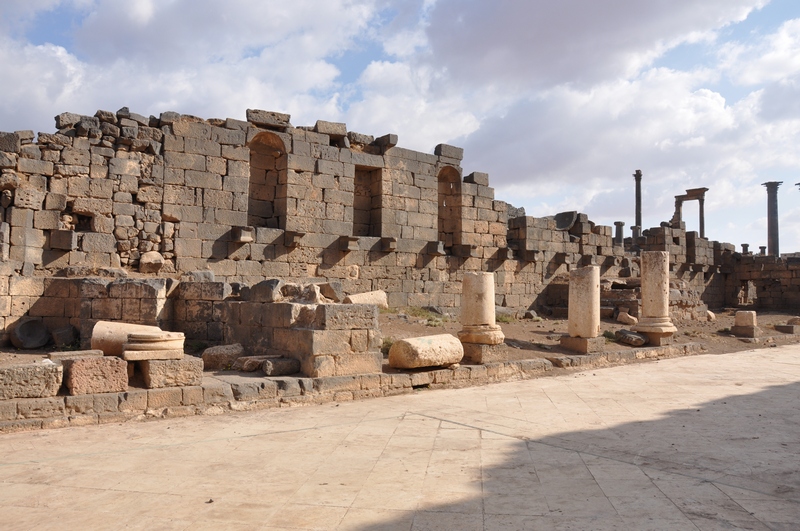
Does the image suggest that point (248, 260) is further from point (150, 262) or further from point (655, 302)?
point (655, 302)

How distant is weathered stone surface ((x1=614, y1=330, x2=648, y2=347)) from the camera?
14.1 metres

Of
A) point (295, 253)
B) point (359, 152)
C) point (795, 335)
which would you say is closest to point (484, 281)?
point (295, 253)

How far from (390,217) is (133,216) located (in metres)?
6.41

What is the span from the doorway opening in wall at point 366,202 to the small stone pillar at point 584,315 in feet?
18.8

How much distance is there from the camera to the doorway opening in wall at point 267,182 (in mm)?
15180

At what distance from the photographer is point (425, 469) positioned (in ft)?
16.7

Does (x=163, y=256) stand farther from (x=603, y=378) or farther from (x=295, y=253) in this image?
(x=603, y=378)

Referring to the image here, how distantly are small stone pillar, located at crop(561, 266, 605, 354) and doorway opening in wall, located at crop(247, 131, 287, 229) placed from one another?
22.6 ft

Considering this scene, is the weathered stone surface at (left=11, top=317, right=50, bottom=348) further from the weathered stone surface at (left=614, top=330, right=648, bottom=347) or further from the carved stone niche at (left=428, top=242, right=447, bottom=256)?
the weathered stone surface at (left=614, top=330, right=648, bottom=347)

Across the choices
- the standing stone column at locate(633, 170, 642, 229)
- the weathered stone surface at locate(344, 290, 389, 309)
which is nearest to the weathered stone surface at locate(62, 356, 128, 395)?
the weathered stone surface at locate(344, 290, 389, 309)

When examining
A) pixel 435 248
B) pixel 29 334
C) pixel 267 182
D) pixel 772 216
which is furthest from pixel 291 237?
pixel 772 216

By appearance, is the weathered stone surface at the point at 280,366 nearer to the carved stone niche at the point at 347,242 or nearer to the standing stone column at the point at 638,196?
the carved stone niche at the point at 347,242

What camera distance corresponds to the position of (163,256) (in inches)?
532

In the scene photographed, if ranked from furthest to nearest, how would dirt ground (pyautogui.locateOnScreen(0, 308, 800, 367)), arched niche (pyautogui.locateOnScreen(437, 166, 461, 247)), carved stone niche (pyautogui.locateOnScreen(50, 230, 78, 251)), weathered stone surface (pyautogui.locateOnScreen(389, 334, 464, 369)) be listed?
arched niche (pyautogui.locateOnScreen(437, 166, 461, 247))
dirt ground (pyautogui.locateOnScreen(0, 308, 800, 367))
carved stone niche (pyautogui.locateOnScreen(50, 230, 78, 251))
weathered stone surface (pyautogui.locateOnScreen(389, 334, 464, 369))
